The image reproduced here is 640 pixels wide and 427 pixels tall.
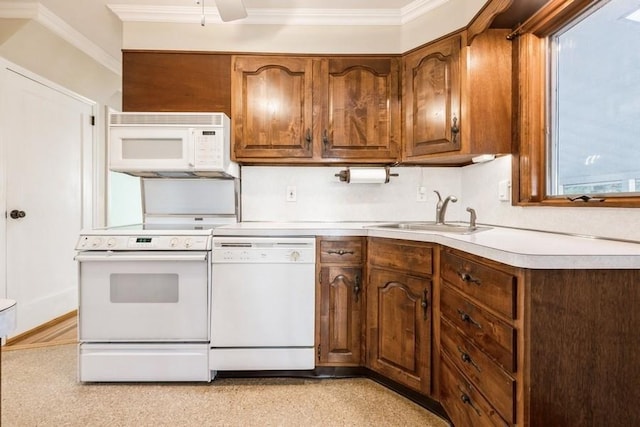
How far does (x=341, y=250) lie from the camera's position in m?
1.95

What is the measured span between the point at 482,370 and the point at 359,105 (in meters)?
1.69

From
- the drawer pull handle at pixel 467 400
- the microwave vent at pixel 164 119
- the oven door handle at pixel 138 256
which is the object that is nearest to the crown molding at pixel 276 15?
the microwave vent at pixel 164 119

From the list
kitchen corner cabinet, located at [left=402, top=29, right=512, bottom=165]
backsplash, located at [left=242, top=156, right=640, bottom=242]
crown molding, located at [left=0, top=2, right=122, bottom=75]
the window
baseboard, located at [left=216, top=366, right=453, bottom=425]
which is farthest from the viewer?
backsplash, located at [left=242, top=156, right=640, bottom=242]

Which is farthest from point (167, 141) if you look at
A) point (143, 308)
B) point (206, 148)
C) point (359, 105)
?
point (359, 105)

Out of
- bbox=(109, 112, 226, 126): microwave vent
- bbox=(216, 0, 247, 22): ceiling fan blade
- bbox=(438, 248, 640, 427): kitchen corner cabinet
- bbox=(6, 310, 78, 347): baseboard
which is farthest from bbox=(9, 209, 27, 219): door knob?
bbox=(438, 248, 640, 427): kitchen corner cabinet

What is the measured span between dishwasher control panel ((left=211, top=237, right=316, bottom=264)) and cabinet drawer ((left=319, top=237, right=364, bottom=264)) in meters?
0.08

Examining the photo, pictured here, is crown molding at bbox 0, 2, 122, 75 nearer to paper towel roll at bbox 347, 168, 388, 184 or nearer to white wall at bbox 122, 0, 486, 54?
white wall at bbox 122, 0, 486, 54

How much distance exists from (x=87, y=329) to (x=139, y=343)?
30 centimetres

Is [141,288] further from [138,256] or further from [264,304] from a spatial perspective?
[264,304]

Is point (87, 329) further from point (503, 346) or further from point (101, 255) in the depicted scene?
point (503, 346)

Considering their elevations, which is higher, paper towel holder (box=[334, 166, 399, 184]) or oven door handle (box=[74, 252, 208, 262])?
paper towel holder (box=[334, 166, 399, 184])

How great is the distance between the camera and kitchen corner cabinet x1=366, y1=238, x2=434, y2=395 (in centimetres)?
168

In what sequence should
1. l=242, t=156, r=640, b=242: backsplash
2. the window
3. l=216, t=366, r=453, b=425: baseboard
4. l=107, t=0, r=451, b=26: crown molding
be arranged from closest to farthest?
the window → l=216, t=366, r=453, b=425: baseboard → l=107, t=0, r=451, b=26: crown molding → l=242, t=156, r=640, b=242: backsplash

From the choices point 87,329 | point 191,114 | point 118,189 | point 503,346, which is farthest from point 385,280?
point 118,189
